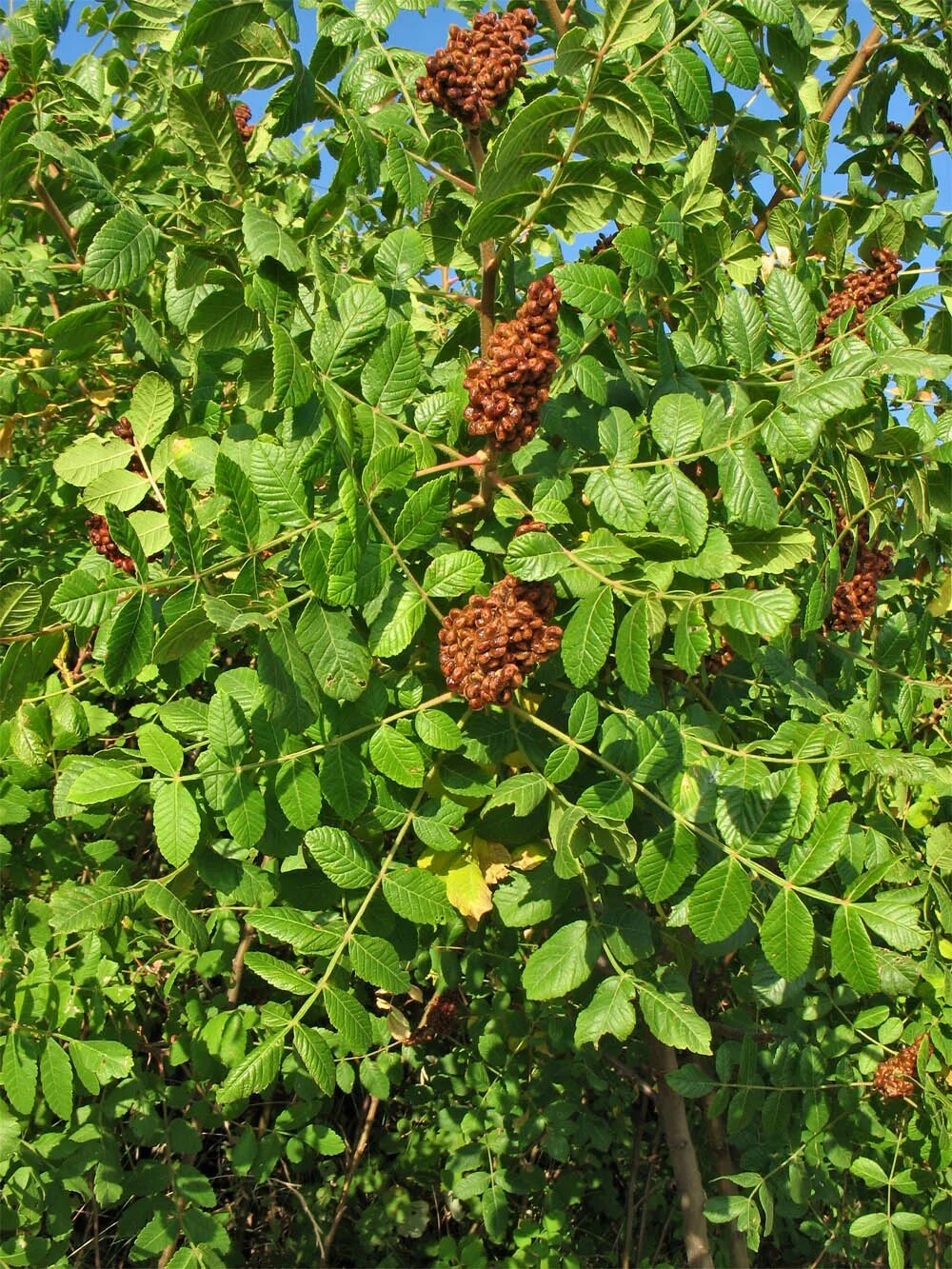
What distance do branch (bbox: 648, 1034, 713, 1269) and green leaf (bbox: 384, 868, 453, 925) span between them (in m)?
1.11

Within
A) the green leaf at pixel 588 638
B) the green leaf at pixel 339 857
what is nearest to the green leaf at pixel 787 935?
the green leaf at pixel 588 638

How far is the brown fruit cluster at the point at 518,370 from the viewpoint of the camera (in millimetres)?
1331

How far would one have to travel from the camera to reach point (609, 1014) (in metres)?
1.44

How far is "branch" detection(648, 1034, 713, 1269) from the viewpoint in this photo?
2.34m

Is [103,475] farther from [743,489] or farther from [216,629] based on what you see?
[743,489]

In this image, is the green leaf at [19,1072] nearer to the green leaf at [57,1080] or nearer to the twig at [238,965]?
the green leaf at [57,1080]

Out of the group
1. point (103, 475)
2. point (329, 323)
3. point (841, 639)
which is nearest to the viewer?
point (329, 323)

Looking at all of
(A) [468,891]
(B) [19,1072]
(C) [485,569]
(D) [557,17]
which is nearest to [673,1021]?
(A) [468,891]

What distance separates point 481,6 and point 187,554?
132cm

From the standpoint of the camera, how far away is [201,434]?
1.77 meters

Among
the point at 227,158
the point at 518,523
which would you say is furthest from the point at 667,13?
the point at 518,523

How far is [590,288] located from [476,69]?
0.32 metres

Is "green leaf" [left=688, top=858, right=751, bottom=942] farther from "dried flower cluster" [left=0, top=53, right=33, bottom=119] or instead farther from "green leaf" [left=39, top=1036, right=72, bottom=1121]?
"dried flower cluster" [left=0, top=53, right=33, bottom=119]

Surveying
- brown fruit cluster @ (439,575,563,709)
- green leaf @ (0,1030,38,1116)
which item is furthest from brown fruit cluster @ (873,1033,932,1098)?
green leaf @ (0,1030,38,1116)
